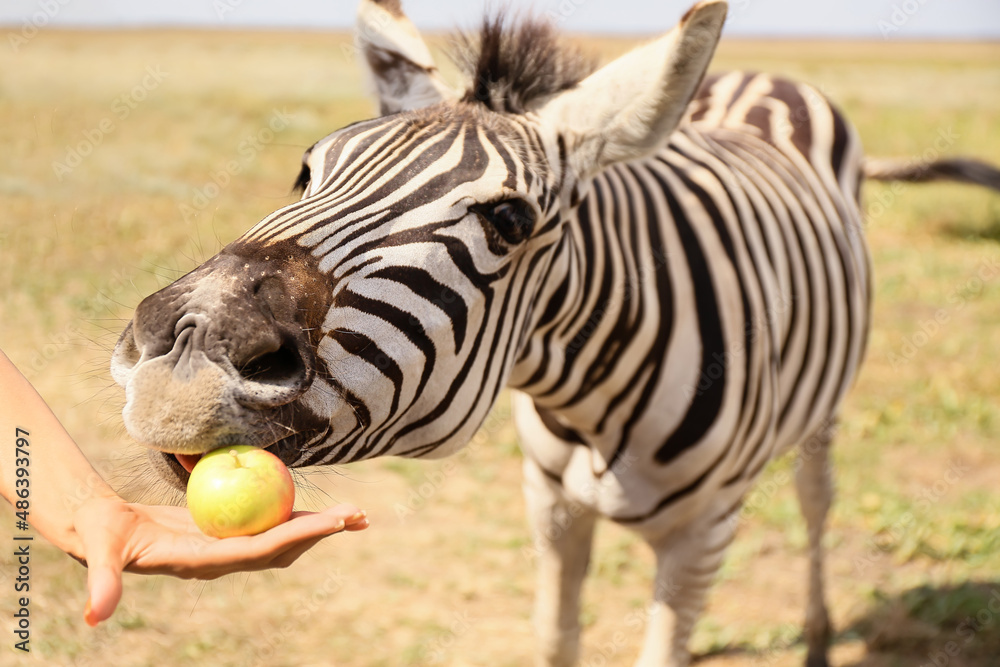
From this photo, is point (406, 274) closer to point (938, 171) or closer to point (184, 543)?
point (184, 543)

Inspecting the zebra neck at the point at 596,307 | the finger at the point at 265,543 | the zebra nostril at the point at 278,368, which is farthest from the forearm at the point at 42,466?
the zebra neck at the point at 596,307

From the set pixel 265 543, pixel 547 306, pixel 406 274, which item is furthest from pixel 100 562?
pixel 547 306

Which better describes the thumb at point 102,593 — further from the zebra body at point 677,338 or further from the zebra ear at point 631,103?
the zebra ear at point 631,103

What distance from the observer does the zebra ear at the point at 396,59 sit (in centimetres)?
260

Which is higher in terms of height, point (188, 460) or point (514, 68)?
point (514, 68)

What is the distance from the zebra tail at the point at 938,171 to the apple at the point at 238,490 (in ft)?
16.5

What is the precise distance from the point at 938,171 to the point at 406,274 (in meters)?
4.99

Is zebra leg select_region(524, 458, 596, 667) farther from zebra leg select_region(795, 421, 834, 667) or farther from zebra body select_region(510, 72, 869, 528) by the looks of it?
zebra leg select_region(795, 421, 834, 667)

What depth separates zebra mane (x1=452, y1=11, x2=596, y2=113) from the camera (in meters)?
2.20

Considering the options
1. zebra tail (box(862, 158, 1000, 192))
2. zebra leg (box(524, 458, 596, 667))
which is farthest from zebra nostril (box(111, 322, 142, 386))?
zebra tail (box(862, 158, 1000, 192))

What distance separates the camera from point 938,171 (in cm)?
538

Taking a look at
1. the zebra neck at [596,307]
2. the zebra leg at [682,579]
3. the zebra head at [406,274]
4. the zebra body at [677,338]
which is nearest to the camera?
the zebra head at [406,274]

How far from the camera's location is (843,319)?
12.5 feet

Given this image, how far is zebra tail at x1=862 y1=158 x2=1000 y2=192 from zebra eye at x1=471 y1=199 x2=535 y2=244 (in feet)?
13.9
